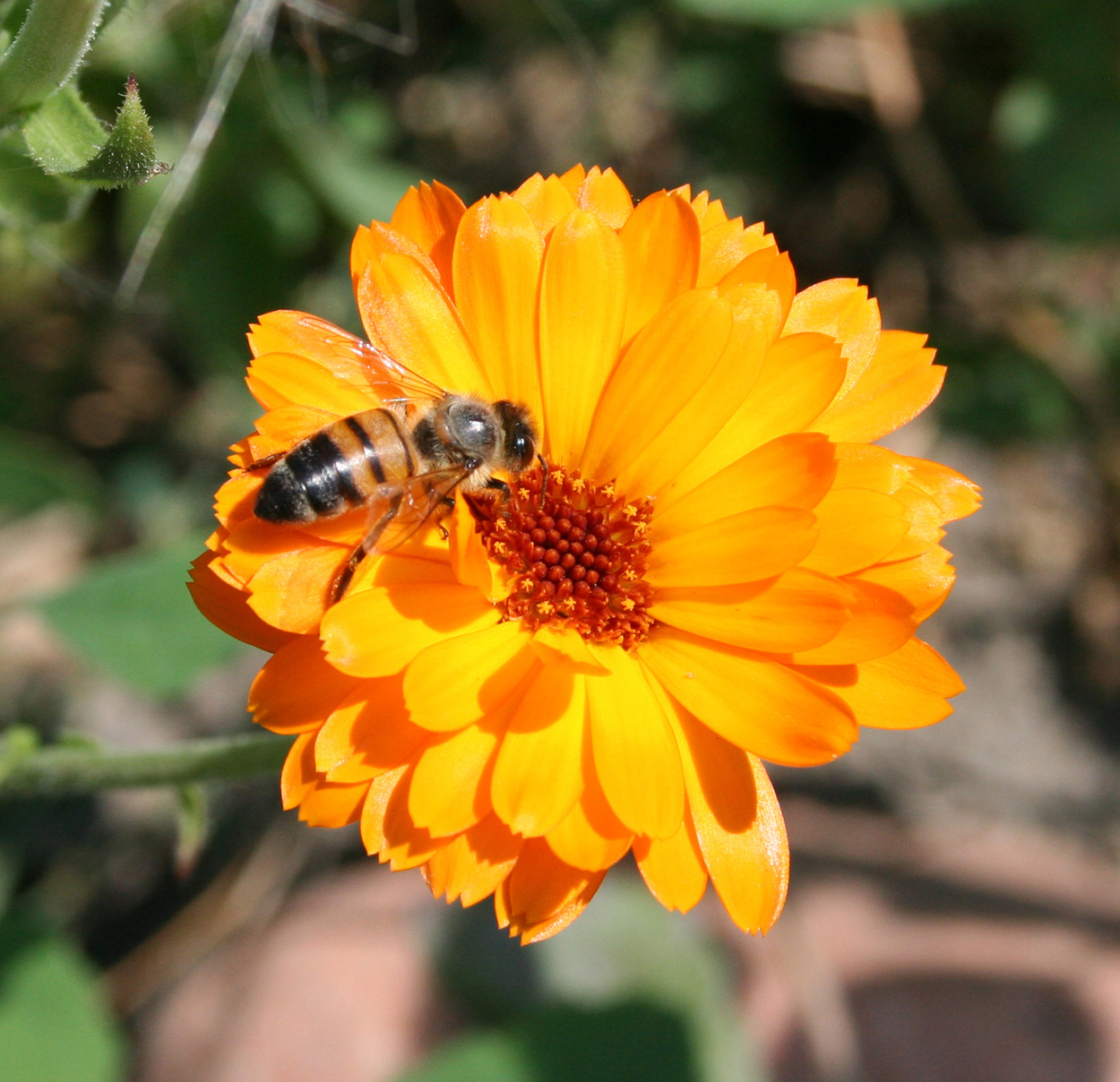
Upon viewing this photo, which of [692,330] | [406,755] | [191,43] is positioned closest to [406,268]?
[692,330]

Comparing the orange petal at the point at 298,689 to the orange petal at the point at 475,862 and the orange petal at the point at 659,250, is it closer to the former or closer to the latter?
the orange petal at the point at 475,862

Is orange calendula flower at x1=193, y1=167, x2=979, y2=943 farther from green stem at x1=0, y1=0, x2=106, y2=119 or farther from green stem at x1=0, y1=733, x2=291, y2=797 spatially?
green stem at x1=0, y1=0, x2=106, y2=119

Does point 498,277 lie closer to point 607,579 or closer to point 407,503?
point 407,503

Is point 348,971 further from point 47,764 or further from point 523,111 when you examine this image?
point 523,111

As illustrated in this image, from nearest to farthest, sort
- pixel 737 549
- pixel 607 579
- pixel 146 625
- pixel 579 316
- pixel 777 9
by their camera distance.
Answer: pixel 737 549 < pixel 579 316 < pixel 607 579 < pixel 146 625 < pixel 777 9

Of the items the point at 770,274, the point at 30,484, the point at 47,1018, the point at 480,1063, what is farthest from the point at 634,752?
the point at 30,484

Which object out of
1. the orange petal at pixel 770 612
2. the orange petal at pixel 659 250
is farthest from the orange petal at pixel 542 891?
the orange petal at pixel 659 250

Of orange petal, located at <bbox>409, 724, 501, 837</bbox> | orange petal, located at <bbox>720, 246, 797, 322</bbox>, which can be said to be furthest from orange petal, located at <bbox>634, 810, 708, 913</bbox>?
orange petal, located at <bbox>720, 246, 797, 322</bbox>
